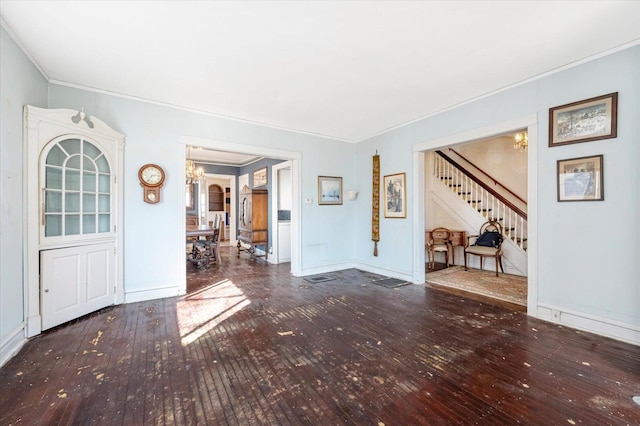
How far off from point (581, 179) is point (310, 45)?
3.17m

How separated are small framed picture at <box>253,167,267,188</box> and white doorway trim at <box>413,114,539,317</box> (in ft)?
13.5

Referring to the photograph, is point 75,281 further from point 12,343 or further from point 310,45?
point 310,45

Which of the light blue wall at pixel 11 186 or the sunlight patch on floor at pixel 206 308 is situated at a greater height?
the light blue wall at pixel 11 186

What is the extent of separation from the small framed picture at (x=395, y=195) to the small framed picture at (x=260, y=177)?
3437 mm

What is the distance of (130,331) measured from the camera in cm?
294

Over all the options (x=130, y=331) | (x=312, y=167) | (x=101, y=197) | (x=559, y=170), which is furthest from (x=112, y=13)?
(x=559, y=170)

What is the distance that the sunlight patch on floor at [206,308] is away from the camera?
2.99 meters

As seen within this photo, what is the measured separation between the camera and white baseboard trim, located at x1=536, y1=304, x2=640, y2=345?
2.65 m

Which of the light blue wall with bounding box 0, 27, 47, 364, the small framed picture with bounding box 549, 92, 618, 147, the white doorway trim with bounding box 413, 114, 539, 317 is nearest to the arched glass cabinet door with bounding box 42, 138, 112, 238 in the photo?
the light blue wall with bounding box 0, 27, 47, 364

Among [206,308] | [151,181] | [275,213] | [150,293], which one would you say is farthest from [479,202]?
[150,293]

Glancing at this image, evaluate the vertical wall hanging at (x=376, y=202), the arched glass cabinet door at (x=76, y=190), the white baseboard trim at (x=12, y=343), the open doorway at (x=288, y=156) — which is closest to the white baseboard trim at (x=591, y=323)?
the vertical wall hanging at (x=376, y=202)

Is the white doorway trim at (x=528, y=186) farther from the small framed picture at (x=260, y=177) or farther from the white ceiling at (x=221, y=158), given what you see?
the white ceiling at (x=221, y=158)

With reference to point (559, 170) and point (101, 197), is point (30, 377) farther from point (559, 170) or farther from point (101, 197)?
point (559, 170)

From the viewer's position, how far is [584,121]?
116 inches
